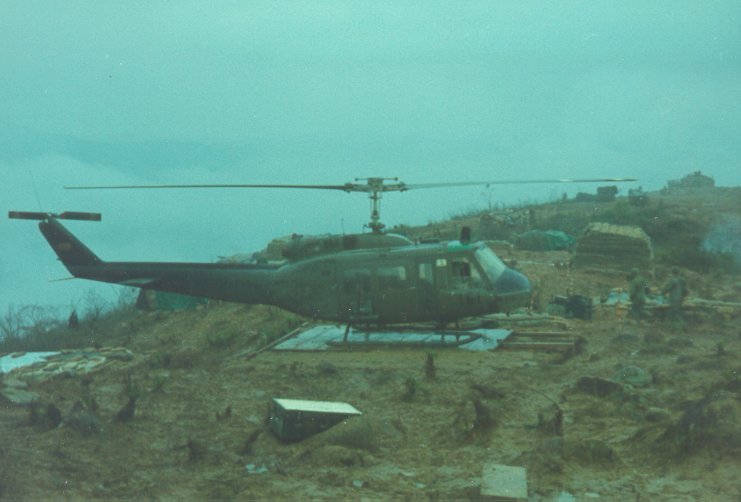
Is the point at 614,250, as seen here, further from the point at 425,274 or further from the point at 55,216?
the point at 55,216

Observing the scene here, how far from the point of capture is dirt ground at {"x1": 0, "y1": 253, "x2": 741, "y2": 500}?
6.54m

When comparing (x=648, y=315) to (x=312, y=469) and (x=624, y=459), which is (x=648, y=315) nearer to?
(x=624, y=459)

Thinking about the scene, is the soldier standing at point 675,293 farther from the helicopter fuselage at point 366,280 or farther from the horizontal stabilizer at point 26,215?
the horizontal stabilizer at point 26,215

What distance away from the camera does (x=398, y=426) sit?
8.40 meters

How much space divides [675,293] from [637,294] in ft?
2.38

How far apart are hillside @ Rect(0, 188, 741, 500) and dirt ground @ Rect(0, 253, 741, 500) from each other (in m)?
0.03

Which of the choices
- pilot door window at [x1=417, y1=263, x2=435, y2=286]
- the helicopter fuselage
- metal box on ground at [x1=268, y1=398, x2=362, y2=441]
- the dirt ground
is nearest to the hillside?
the dirt ground

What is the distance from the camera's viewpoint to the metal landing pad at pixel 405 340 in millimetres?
13070

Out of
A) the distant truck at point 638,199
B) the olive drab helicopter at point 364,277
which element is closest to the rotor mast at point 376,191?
the olive drab helicopter at point 364,277

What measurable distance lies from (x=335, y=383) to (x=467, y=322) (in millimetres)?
4176

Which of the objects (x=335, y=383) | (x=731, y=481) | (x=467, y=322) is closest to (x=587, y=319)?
(x=467, y=322)

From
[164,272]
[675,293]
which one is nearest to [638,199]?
[675,293]

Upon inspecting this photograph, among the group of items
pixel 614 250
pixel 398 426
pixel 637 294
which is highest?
pixel 614 250

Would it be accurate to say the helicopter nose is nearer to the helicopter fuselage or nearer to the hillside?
the helicopter fuselage
